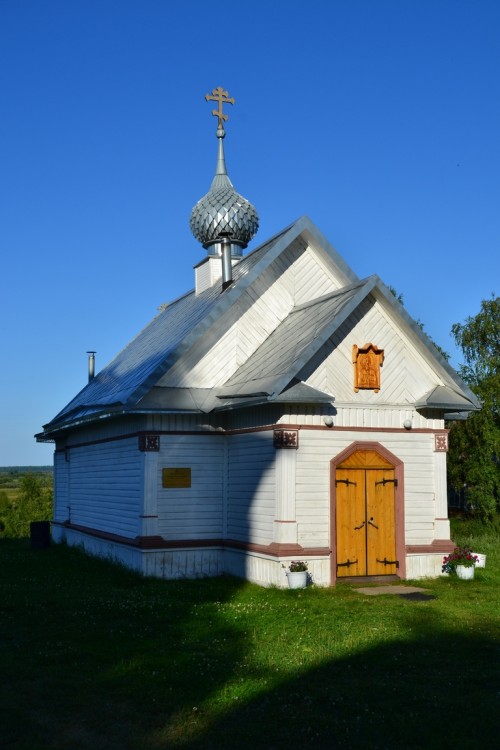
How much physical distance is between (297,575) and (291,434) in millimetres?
2423

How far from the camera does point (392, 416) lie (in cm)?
1631

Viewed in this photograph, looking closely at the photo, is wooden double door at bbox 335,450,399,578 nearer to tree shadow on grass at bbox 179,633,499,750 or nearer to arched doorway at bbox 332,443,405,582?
arched doorway at bbox 332,443,405,582

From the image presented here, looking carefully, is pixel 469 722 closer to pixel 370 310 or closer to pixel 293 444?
pixel 293 444

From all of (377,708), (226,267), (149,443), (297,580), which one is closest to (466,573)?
(297,580)

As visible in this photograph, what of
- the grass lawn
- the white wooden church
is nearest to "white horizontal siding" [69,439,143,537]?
the white wooden church

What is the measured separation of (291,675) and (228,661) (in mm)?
899

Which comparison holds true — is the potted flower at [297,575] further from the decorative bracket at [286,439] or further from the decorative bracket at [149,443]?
the decorative bracket at [149,443]

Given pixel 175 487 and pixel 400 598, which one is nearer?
pixel 400 598

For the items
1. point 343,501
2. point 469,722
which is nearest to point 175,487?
point 343,501

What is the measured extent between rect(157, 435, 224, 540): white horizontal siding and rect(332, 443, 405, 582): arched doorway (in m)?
2.73

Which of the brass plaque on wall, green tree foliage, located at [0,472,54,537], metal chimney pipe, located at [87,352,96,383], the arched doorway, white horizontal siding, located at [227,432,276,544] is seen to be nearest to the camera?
white horizontal siding, located at [227,432,276,544]

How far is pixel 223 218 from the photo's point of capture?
73.7ft

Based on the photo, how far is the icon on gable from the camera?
52.2ft

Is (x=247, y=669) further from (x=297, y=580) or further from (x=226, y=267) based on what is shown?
(x=226, y=267)
